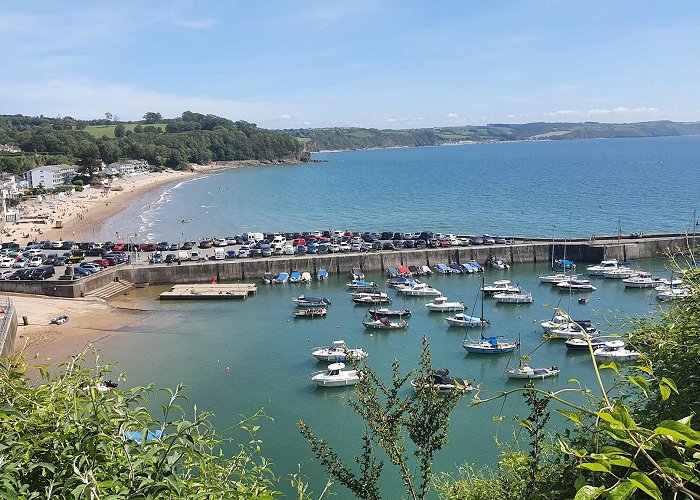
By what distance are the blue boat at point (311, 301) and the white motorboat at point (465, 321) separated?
24.5 feet

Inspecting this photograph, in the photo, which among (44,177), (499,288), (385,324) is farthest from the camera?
(44,177)

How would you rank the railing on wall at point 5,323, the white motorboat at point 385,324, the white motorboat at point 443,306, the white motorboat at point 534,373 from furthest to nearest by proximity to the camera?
the white motorboat at point 443,306 < the white motorboat at point 385,324 < the railing on wall at point 5,323 < the white motorboat at point 534,373

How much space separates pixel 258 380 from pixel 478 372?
8977 millimetres

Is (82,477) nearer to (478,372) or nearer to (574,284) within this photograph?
(478,372)

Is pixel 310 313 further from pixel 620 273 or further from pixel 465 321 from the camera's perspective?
pixel 620 273

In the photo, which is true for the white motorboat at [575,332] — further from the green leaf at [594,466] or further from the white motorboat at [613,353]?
the white motorboat at [613,353]

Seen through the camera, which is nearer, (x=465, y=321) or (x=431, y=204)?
(x=465, y=321)

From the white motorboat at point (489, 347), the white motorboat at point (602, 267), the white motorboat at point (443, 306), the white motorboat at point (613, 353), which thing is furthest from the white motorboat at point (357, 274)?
the white motorboat at point (613, 353)

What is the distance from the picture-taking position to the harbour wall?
3800 centimetres

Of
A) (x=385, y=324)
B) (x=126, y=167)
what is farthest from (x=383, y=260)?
(x=126, y=167)

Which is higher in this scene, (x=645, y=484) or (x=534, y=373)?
(x=645, y=484)

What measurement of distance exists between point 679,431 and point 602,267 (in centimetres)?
4005

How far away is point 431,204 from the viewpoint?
7725 cm

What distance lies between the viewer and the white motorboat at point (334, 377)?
21.5 meters
